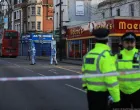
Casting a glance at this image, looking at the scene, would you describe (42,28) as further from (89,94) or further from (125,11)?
(89,94)

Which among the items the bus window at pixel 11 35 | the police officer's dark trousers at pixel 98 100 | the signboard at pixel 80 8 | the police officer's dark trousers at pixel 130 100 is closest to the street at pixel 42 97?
the police officer's dark trousers at pixel 130 100

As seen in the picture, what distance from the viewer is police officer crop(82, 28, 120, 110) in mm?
4512

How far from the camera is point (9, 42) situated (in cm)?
4900

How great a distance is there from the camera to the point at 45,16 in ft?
214

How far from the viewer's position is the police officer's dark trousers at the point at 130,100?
16.9ft

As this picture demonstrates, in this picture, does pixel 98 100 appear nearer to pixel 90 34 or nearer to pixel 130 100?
pixel 130 100

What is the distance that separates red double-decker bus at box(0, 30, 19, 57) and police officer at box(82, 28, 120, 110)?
44.6m

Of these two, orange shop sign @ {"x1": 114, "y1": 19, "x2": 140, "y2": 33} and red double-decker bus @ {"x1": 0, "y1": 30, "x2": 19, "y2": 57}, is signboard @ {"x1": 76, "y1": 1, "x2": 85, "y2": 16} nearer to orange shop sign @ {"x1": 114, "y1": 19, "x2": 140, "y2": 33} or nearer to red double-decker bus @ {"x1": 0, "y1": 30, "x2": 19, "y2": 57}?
red double-decker bus @ {"x1": 0, "y1": 30, "x2": 19, "y2": 57}

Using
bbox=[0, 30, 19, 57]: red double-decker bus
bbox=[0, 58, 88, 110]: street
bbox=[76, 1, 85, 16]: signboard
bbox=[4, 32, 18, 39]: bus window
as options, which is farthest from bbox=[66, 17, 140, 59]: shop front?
bbox=[0, 58, 88, 110]: street

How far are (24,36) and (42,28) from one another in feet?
12.7

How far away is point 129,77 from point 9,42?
147 feet

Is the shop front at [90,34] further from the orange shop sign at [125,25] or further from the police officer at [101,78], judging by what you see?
the police officer at [101,78]

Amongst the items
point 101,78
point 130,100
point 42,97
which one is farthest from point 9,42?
point 101,78

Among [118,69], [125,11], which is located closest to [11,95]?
[118,69]
